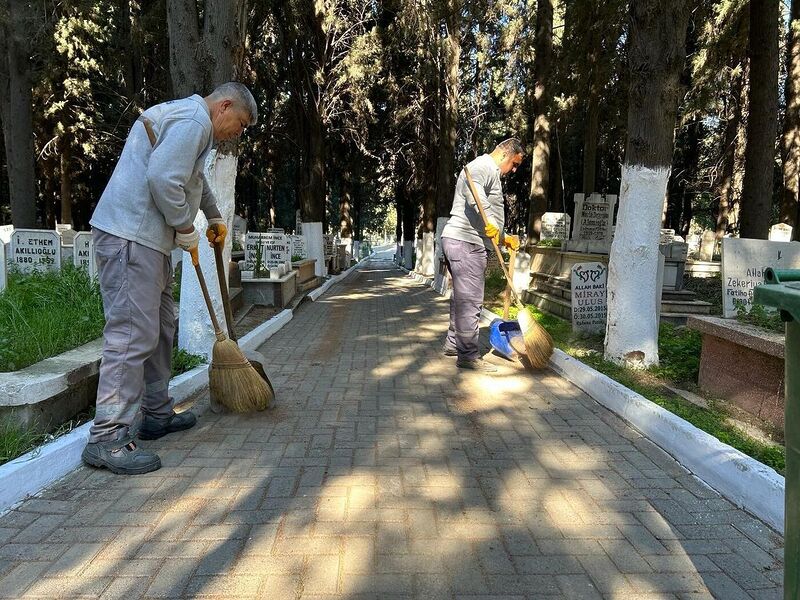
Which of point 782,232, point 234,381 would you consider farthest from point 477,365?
point 782,232

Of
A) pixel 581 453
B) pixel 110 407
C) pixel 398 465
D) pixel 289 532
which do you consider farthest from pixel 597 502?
pixel 110 407

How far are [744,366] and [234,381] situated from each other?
147 inches

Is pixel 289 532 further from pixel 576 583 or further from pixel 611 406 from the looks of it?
pixel 611 406

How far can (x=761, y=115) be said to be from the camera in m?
8.95

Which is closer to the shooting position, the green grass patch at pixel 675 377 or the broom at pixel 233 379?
the green grass patch at pixel 675 377

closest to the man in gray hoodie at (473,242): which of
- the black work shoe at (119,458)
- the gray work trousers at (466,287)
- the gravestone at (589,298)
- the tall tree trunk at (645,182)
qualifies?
the gray work trousers at (466,287)

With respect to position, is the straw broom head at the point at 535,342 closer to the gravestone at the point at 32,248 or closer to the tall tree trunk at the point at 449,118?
the gravestone at the point at 32,248

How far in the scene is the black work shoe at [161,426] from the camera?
12.1 feet

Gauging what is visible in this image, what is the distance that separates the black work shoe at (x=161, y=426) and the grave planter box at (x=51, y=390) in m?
0.46

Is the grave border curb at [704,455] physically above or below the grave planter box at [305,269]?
below

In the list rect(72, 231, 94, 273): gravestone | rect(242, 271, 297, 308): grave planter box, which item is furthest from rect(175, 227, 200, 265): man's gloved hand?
rect(242, 271, 297, 308): grave planter box

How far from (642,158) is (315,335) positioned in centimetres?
481

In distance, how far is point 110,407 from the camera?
3.12 meters

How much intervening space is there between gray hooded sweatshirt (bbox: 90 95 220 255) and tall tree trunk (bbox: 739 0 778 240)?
29.3 ft
